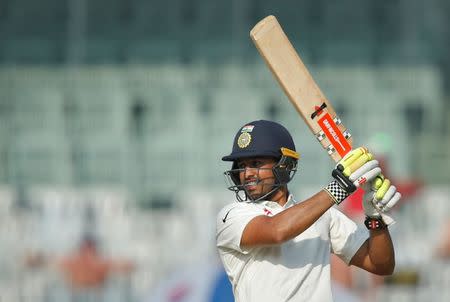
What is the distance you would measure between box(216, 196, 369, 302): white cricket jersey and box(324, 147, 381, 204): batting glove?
28cm

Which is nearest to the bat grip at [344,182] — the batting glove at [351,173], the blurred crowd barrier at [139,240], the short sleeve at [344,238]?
the batting glove at [351,173]

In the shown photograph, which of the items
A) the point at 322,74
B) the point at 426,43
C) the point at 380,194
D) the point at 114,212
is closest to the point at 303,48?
the point at 322,74

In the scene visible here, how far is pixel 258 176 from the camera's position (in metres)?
3.47

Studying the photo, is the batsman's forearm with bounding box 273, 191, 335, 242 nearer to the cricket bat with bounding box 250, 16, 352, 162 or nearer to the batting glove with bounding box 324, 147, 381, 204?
the batting glove with bounding box 324, 147, 381, 204

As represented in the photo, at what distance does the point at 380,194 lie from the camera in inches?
130

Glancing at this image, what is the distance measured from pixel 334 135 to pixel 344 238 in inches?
12.8

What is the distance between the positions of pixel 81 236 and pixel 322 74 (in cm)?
282

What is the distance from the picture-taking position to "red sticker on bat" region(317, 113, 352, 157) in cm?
350

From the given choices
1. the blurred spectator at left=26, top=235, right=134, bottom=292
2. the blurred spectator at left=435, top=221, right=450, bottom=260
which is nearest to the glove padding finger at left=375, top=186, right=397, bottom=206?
the blurred spectator at left=435, top=221, right=450, bottom=260

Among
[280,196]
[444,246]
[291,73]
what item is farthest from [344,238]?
[444,246]

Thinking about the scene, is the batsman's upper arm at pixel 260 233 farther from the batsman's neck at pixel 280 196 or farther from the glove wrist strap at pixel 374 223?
the glove wrist strap at pixel 374 223

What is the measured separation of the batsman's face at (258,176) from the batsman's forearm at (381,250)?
1.15 ft

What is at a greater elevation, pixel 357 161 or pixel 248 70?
pixel 248 70

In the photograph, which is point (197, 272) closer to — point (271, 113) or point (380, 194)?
point (380, 194)
